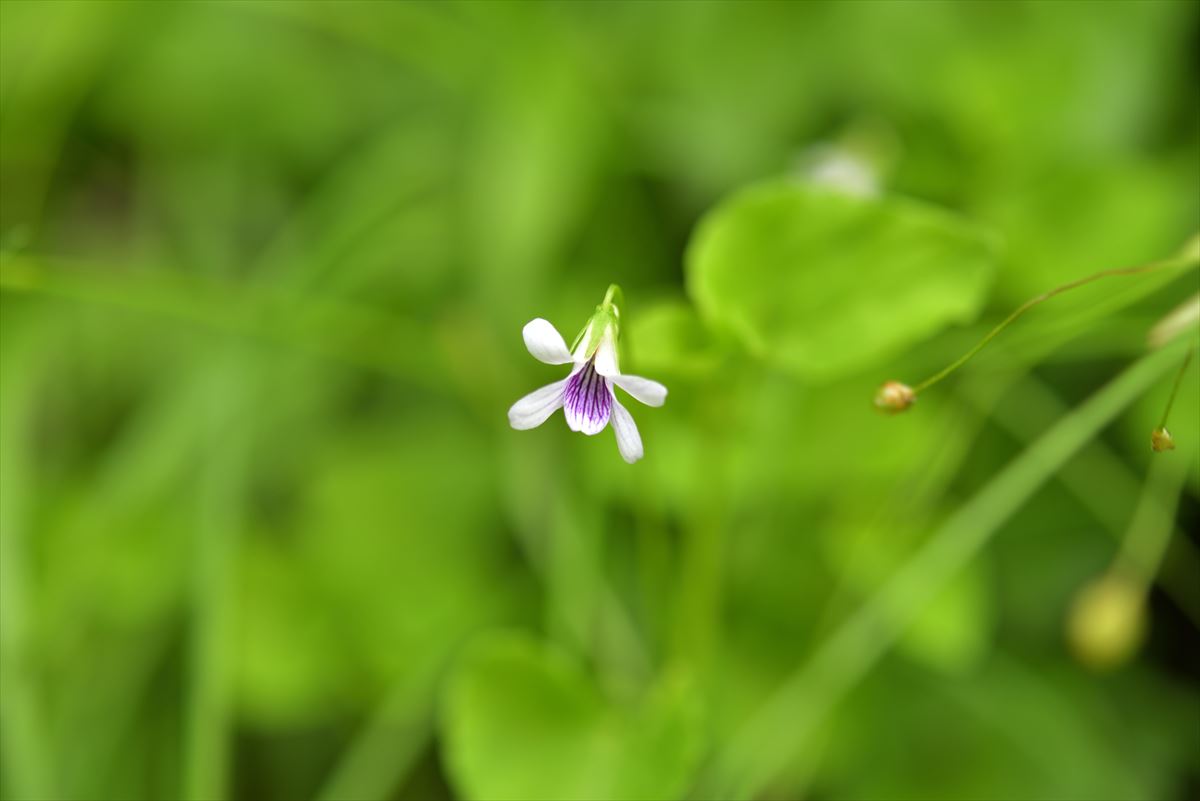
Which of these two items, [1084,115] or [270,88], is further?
[270,88]

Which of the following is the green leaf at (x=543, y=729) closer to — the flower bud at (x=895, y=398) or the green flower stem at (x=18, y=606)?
the flower bud at (x=895, y=398)

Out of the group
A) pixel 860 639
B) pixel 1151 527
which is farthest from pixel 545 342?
Result: pixel 1151 527

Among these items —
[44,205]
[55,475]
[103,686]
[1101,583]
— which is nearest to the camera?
[1101,583]

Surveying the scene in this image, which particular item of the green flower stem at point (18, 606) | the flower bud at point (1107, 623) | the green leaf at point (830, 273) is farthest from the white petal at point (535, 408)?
the green flower stem at point (18, 606)

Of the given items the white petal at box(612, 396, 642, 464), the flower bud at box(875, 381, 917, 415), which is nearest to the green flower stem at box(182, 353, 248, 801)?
the white petal at box(612, 396, 642, 464)

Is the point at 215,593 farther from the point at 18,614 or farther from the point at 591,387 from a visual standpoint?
the point at 591,387

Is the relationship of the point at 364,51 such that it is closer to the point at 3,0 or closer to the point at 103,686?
the point at 3,0

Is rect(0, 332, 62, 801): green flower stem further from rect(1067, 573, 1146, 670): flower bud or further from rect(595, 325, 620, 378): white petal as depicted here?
rect(1067, 573, 1146, 670): flower bud

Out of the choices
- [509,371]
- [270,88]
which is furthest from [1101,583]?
[270,88]
